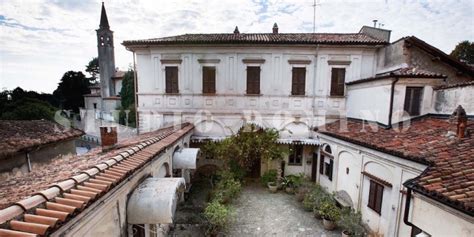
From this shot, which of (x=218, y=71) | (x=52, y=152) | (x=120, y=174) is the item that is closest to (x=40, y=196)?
(x=120, y=174)

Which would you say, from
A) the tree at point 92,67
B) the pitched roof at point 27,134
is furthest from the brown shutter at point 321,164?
the tree at point 92,67

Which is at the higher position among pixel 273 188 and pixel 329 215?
pixel 329 215

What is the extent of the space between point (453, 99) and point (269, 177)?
9093 millimetres

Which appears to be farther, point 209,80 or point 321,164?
point 209,80

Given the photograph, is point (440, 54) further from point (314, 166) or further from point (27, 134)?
point (27, 134)

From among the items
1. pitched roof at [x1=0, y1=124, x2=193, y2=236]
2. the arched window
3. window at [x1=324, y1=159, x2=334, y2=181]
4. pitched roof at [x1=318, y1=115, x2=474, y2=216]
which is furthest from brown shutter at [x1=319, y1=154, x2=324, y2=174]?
pitched roof at [x1=0, y1=124, x2=193, y2=236]

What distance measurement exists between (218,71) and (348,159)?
887 centimetres

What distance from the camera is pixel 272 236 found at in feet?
27.9

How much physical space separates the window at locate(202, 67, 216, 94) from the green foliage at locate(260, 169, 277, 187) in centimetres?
614

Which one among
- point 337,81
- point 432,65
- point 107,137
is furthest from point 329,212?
point 432,65

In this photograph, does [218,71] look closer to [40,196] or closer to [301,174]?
[301,174]

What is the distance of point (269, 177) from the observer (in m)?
13.3

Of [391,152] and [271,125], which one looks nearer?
[391,152]

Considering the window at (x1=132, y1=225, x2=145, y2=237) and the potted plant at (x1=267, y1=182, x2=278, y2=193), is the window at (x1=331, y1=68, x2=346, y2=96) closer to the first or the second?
the potted plant at (x1=267, y1=182, x2=278, y2=193)
